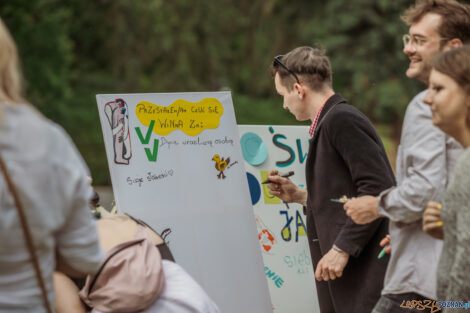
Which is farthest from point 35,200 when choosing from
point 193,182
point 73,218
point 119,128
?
point 193,182

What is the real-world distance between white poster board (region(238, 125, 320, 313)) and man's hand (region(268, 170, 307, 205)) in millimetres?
675

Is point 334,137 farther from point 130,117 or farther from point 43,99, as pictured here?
point 43,99

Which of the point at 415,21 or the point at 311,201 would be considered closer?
the point at 415,21

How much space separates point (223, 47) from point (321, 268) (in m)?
16.1

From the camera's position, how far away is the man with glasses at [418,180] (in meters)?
2.08

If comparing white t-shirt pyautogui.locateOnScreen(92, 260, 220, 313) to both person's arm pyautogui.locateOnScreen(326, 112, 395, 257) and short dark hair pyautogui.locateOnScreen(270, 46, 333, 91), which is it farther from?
short dark hair pyautogui.locateOnScreen(270, 46, 333, 91)

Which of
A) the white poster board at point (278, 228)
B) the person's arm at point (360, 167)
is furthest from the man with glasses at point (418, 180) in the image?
the white poster board at point (278, 228)

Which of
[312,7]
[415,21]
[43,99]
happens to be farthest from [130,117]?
[312,7]

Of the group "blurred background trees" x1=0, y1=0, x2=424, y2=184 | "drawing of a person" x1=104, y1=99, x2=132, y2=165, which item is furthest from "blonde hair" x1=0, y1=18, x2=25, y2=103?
"blurred background trees" x1=0, y1=0, x2=424, y2=184

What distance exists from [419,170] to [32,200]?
46.1 inches

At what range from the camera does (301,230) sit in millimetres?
Answer: 4320

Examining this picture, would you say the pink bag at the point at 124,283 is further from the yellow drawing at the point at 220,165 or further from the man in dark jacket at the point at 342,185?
the yellow drawing at the point at 220,165

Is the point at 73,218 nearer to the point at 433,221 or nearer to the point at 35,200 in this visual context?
the point at 35,200

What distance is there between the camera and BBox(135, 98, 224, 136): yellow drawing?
347 cm
